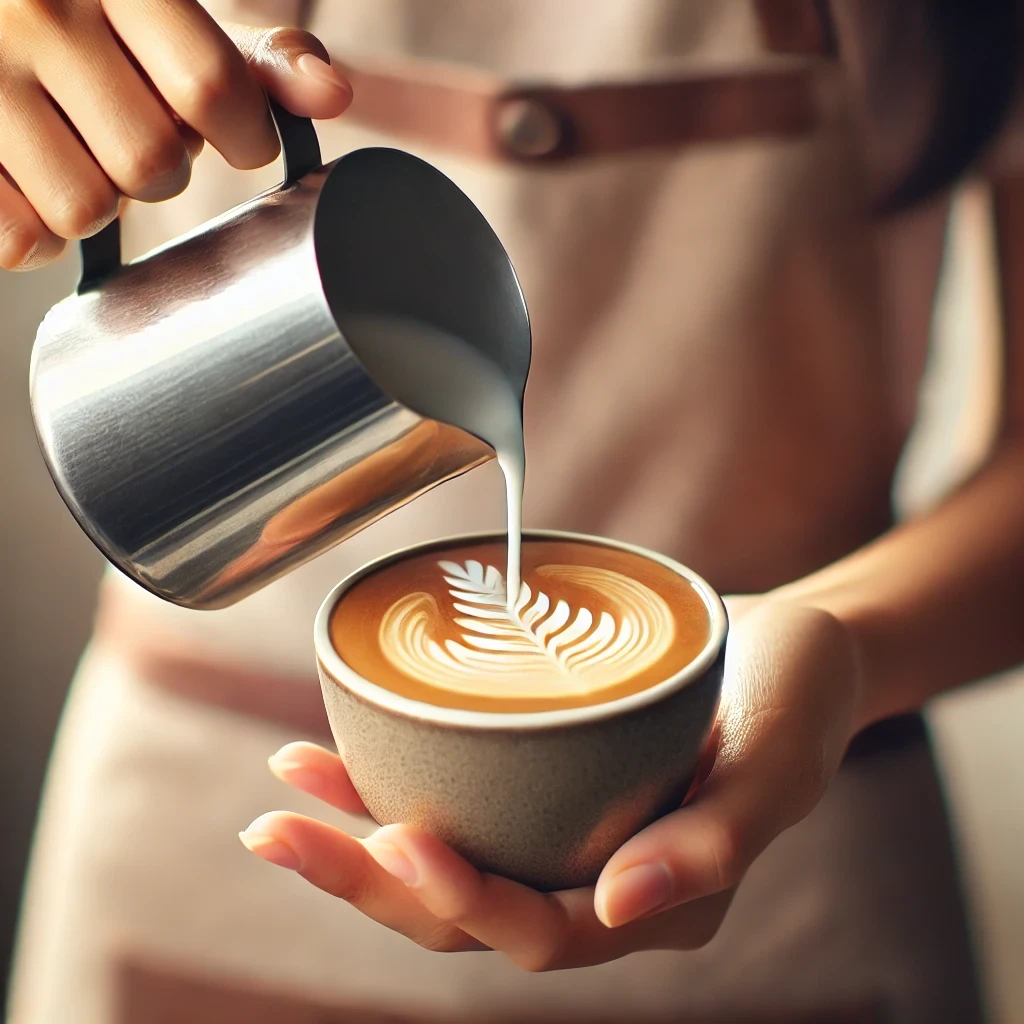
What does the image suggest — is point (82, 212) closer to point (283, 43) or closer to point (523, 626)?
point (283, 43)

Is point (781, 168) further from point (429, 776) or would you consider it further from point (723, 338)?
point (429, 776)

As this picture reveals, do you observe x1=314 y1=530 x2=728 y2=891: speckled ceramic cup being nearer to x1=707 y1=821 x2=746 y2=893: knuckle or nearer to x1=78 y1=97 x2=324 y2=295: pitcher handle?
x1=707 y1=821 x2=746 y2=893: knuckle

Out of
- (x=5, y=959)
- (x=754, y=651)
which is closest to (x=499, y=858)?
(x=754, y=651)

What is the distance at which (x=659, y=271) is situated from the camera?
3.55 feet

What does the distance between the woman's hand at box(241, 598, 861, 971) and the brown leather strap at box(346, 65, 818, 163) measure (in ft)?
1.68

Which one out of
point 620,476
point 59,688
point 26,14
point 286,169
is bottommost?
point 59,688

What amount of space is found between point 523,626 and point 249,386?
0.28 meters

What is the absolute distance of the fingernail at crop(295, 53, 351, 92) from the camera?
2.17 feet

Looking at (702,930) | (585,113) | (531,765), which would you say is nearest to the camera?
(531,765)

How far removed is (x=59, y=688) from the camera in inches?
70.6

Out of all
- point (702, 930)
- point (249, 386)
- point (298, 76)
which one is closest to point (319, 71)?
point (298, 76)

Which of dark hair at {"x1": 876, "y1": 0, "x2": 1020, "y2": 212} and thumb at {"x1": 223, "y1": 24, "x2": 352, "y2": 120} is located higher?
thumb at {"x1": 223, "y1": 24, "x2": 352, "y2": 120}

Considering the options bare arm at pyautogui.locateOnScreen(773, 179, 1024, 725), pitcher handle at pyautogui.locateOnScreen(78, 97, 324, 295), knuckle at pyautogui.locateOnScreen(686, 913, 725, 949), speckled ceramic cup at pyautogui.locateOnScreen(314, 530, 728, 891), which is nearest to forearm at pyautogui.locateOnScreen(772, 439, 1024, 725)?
bare arm at pyautogui.locateOnScreen(773, 179, 1024, 725)

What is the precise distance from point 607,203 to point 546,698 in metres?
0.60
